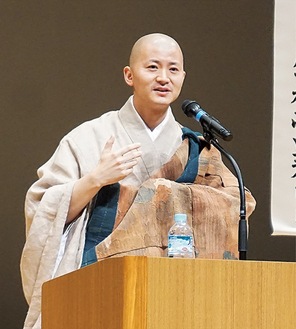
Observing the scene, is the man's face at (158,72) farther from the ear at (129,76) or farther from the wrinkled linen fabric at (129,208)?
the wrinkled linen fabric at (129,208)

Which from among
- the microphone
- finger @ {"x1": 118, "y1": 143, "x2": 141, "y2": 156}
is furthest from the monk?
the microphone

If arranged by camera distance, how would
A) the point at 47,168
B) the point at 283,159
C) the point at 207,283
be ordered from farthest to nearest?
the point at 283,159 → the point at 47,168 → the point at 207,283

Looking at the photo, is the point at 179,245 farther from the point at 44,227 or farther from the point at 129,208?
the point at 44,227

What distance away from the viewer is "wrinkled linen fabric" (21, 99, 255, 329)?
7.98 feet

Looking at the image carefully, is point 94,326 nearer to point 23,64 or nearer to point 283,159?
point 283,159

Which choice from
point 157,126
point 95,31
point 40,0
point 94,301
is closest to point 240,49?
point 95,31

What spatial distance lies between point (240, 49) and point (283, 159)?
32.0 inches

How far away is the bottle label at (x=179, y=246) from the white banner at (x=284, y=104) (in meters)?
1.18

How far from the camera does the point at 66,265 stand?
249 cm

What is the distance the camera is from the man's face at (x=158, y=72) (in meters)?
2.58

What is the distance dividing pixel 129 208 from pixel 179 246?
0.42m

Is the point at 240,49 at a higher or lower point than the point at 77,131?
higher

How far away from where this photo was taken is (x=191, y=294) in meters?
1.63

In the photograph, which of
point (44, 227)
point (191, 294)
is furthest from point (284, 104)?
point (191, 294)
